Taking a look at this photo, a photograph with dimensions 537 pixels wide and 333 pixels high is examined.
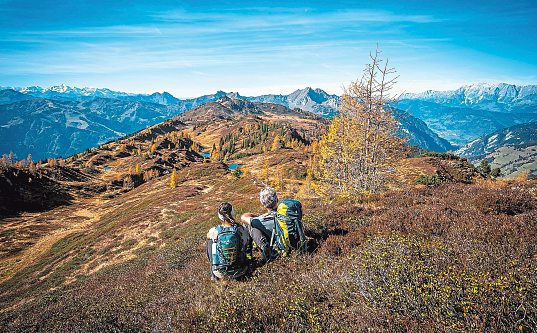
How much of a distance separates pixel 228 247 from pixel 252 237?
2.78 feet

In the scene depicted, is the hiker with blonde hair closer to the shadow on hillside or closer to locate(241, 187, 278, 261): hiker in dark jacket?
locate(241, 187, 278, 261): hiker in dark jacket

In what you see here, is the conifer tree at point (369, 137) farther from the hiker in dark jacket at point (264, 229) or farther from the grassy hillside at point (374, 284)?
the hiker in dark jacket at point (264, 229)

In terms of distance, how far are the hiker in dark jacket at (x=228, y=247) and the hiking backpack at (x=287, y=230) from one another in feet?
2.76

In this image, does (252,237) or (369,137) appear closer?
(252,237)

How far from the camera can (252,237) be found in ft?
24.5

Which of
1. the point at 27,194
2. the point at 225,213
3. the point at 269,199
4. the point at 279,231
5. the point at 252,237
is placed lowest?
the point at 27,194

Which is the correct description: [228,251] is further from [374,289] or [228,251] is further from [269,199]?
[374,289]

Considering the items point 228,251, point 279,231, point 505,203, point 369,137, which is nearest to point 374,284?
point 279,231

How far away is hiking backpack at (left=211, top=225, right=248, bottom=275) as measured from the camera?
6.88 m

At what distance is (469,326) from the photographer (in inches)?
134

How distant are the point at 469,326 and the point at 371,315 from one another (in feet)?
4.14

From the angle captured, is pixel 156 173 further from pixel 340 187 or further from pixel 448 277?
pixel 448 277

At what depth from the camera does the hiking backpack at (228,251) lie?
688cm

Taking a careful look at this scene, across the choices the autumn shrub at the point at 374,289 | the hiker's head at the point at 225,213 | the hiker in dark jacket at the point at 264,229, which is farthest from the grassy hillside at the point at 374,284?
the hiker's head at the point at 225,213
